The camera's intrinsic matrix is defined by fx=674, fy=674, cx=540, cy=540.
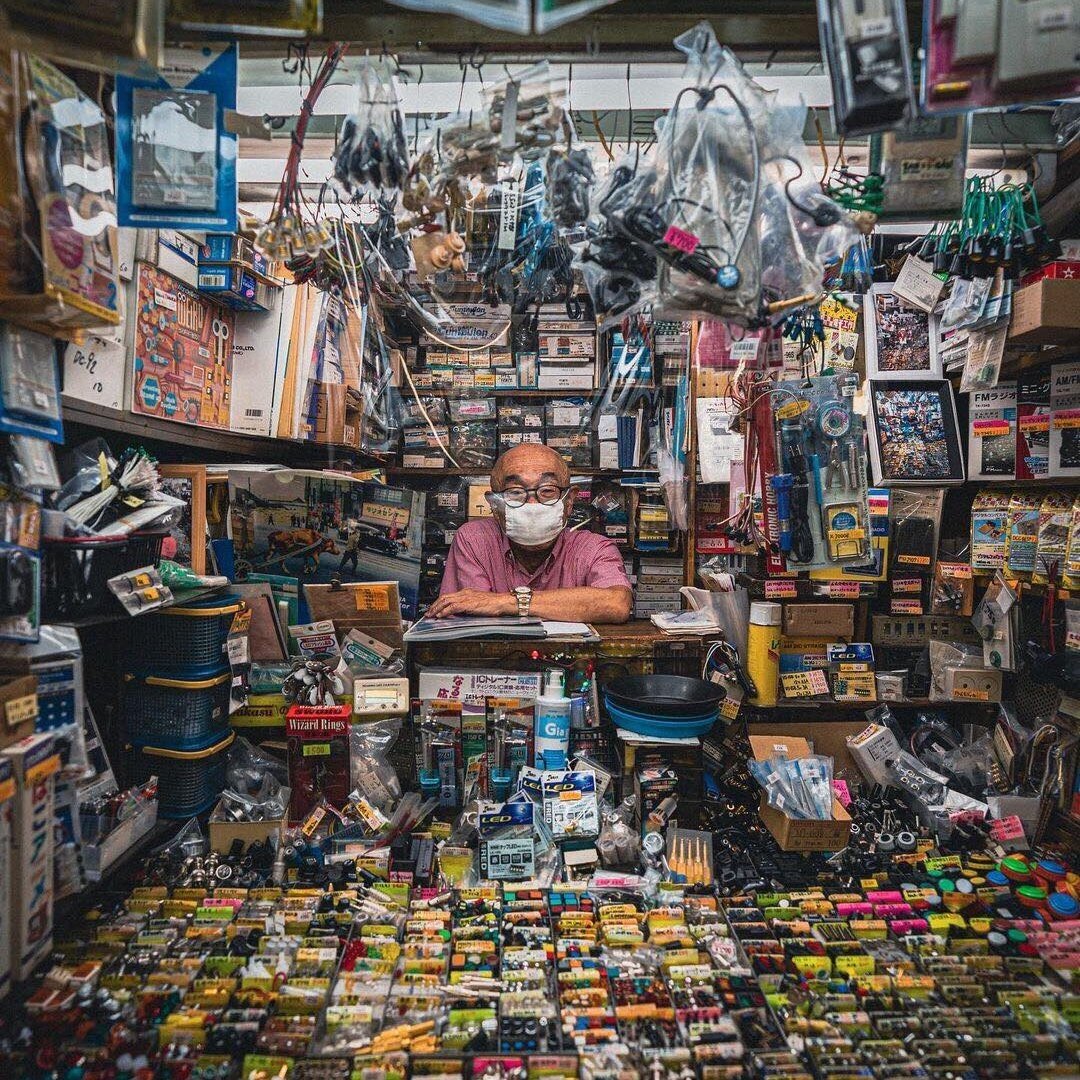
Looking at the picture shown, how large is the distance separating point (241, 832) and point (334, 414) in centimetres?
197

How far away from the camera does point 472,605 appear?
8.86 ft

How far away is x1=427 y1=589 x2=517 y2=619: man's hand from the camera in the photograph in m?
2.68

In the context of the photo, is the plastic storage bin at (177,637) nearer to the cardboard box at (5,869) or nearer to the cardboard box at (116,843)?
the cardboard box at (116,843)

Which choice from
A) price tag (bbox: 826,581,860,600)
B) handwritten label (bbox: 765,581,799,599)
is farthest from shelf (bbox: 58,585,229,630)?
price tag (bbox: 826,581,860,600)

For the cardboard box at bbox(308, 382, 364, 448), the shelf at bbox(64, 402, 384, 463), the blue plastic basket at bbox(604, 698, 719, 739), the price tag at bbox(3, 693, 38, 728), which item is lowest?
the blue plastic basket at bbox(604, 698, 719, 739)

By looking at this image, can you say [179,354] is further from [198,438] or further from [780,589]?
[780,589]

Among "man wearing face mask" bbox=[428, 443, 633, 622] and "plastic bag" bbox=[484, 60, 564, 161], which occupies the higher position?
"plastic bag" bbox=[484, 60, 564, 161]

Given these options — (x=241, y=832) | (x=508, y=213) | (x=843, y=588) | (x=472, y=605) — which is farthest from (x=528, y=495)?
(x=241, y=832)

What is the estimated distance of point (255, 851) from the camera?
2043mm

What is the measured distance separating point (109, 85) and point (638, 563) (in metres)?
3.59

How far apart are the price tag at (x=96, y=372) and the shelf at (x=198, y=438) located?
3 cm

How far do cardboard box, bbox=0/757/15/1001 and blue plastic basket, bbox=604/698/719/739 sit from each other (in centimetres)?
155

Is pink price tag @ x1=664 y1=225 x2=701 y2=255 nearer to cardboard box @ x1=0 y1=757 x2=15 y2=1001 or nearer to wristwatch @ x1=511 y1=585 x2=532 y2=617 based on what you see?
wristwatch @ x1=511 y1=585 x2=532 y2=617

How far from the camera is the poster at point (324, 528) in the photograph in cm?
291
